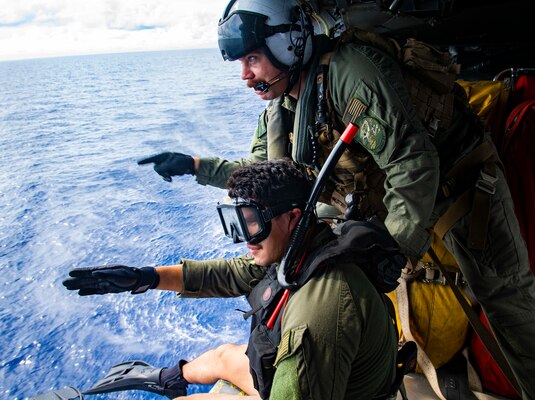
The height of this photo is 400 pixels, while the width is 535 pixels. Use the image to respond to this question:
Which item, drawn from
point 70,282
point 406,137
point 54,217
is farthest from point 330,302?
point 54,217

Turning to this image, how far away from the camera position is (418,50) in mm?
1509

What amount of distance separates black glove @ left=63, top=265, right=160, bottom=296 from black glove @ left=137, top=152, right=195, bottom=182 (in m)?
0.70

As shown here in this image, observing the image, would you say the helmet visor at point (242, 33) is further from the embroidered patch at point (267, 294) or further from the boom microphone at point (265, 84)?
the embroidered patch at point (267, 294)

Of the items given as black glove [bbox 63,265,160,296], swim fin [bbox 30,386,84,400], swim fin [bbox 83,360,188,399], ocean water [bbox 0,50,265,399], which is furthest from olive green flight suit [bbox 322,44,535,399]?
swim fin [bbox 30,386,84,400]

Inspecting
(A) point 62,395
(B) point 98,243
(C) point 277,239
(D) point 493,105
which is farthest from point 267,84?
(B) point 98,243

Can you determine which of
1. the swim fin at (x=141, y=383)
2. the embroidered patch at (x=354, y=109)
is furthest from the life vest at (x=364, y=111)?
the swim fin at (x=141, y=383)

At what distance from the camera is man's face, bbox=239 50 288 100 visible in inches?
66.8

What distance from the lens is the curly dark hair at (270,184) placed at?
128 centimetres

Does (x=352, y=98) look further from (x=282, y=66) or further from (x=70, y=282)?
(x=70, y=282)

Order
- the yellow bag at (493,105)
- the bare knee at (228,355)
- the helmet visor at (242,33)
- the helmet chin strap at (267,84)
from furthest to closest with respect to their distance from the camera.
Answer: the yellow bag at (493,105) → the bare knee at (228,355) → the helmet chin strap at (267,84) → the helmet visor at (242,33)

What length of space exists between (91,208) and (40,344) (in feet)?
7.29

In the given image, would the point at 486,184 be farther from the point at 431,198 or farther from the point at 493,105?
the point at 493,105

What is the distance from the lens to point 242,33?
5.31ft

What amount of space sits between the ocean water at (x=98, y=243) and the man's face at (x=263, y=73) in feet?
5.30
